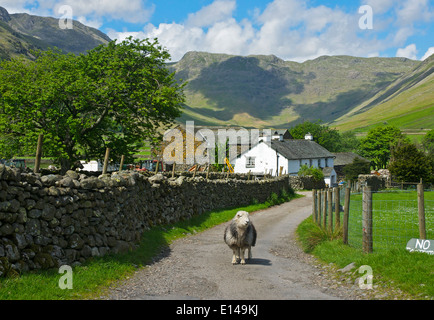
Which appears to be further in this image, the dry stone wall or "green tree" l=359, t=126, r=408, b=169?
"green tree" l=359, t=126, r=408, b=169

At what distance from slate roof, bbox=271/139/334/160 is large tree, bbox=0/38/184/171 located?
43.4 m

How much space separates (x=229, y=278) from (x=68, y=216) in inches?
166

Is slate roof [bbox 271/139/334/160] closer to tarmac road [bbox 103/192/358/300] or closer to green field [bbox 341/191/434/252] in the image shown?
green field [bbox 341/191/434/252]

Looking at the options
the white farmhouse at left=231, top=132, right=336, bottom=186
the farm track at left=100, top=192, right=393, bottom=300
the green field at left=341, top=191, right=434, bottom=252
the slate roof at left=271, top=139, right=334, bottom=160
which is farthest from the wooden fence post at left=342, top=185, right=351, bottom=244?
the slate roof at left=271, top=139, right=334, bottom=160

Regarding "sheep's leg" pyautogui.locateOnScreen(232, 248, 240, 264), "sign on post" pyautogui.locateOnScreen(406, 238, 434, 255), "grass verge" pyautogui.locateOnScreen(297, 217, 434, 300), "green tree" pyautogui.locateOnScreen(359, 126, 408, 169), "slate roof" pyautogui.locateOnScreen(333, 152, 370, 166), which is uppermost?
"green tree" pyautogui.locateOnScreen(359, 126, 408, 169)

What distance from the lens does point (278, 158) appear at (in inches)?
2911

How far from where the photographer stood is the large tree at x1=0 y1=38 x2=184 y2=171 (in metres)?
29.1

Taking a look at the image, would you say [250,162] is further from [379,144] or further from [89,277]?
[89,277]

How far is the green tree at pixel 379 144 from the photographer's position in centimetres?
11446

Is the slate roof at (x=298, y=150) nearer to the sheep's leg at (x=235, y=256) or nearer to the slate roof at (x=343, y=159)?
the slate roof at (x=343, y=159)

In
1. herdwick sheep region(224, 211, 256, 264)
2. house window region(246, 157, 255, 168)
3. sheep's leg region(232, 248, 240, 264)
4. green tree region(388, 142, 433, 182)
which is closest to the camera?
herdwick sheep region(224, 211, 256, 264)

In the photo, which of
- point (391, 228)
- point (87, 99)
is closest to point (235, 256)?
point (391, 228)

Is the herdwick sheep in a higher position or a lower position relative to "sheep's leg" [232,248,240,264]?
higher
